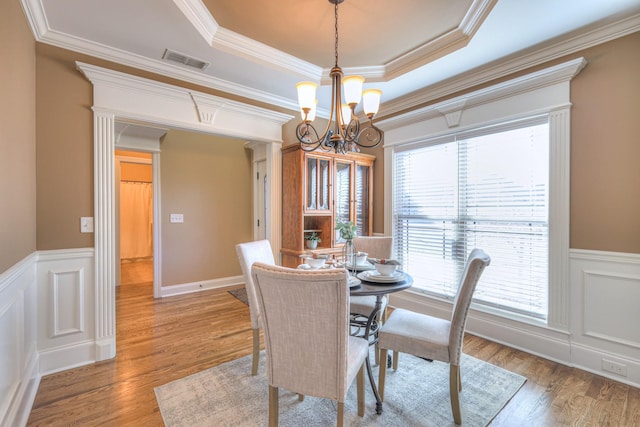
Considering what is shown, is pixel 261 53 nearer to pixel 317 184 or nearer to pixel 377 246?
pixel 317 184

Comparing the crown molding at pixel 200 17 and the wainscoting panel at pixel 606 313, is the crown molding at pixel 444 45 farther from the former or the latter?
the wainscoting panel at pixel 606 313

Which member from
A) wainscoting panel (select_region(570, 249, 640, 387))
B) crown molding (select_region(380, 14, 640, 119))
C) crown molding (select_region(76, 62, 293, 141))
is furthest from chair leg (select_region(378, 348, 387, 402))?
crown molding (select_region(380, 14, 640, 119))

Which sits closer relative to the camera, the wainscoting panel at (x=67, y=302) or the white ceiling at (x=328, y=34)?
the white ceiling at (x=328, y=34)

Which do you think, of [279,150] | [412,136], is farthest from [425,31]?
[279,150]

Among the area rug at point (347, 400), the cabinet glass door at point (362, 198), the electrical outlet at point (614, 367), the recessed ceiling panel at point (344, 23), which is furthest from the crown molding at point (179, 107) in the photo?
the electrical outlet at point (614, 367)

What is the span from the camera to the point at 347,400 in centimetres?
189

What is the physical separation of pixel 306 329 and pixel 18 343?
69.5 inches

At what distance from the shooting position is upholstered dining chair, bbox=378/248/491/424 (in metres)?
1.64

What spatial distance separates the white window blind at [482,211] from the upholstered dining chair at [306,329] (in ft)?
6.82

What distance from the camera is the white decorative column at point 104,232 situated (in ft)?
7.80

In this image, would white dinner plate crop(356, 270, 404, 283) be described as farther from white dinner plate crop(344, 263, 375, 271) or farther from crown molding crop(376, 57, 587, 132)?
crown molding crop(376, 57, 587, 132)

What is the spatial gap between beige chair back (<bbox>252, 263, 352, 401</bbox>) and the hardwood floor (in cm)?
99

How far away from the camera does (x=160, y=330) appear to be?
9.78ft

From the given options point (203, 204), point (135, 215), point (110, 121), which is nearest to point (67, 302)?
point (110, 121)
